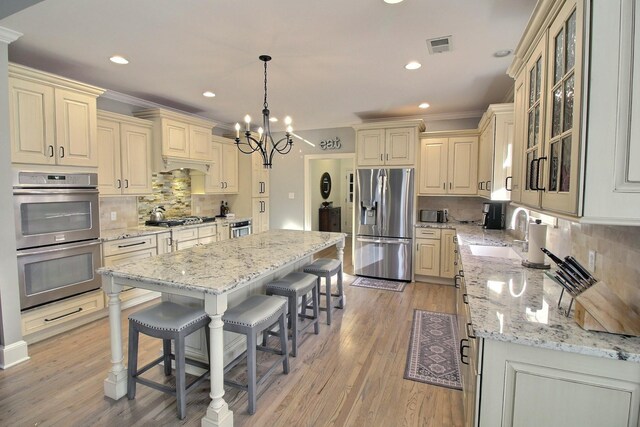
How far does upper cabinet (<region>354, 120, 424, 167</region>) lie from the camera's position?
4824 millimetres

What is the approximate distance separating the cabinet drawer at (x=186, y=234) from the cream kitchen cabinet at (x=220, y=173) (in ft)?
3.02

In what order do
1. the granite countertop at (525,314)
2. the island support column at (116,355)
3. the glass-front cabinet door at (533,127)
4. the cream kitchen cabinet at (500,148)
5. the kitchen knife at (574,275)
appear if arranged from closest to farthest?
the granite countertop at (525,314)
the kitchen knife at (574,275)
the glass-front cabinet door at (533,127)
the island support column at (116,355)
the cream kitchen cabinet at (500,148)

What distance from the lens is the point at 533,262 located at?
91.5 inches

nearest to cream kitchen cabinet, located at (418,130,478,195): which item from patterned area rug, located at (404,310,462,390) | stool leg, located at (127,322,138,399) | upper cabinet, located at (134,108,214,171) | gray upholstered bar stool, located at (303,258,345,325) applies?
patterned area rug, located at (404,310,462,390)

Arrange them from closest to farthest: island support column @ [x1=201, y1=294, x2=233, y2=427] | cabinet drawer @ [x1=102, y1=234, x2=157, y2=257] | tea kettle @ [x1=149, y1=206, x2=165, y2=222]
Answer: island support column @ [x1=201, y1=294, x2=233, y2=427] < cabinet drawer @ [x1=102, y1=234, x2=157, y2=257] < tea kettle @ [x1=149, y1=206, x2=165, y2=222]

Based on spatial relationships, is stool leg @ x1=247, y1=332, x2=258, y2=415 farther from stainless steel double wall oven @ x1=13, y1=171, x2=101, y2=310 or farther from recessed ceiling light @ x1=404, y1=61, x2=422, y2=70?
recessed ceiling light @ x1=404, y1=61, x2=422, y2=70

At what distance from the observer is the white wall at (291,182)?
6.51 metres

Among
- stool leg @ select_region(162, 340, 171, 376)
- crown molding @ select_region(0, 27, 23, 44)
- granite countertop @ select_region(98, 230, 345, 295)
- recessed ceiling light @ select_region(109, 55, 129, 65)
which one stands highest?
recessed ceiling light @ select_region(109, 55, 129, 65)

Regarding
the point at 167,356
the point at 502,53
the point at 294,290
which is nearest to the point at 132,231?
the point at 167,356

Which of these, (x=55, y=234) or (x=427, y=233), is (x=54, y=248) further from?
(x=427, y=233)

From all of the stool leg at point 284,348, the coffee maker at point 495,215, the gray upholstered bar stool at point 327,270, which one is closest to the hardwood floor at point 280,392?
the stool leg at point 284,348

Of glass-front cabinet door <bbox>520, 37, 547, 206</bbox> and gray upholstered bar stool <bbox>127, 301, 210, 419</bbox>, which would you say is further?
gray upholstered bar stool <bbox>127, 301, 210, 419</bbox>

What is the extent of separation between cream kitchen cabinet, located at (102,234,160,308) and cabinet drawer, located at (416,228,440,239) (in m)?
3.57

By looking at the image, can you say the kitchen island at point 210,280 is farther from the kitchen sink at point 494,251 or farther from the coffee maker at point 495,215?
the coffee maker at point 495,215
